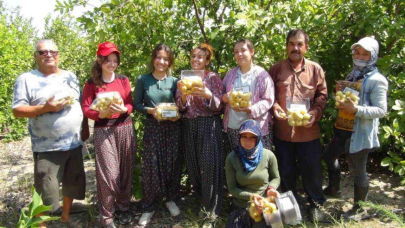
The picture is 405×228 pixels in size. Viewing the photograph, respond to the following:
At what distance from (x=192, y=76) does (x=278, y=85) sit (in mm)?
743

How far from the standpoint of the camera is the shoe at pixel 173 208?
3320 mm

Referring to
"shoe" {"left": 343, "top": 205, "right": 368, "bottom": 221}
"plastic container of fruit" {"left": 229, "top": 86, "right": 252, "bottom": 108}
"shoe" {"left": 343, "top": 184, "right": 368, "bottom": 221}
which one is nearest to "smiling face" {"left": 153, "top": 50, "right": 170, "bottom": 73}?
"plastic container of fruit" {"left": 229, "top": 86, "right": 252, "bottom": 108}

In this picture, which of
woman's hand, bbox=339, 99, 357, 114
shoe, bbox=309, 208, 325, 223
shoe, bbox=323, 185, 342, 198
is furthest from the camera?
shoe, bbox=323, 185, 342, 198

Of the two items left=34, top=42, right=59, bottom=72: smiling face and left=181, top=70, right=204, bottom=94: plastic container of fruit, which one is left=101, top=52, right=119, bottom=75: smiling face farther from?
left=181, top=70, right=204, bottom=94: plastic container of fruit

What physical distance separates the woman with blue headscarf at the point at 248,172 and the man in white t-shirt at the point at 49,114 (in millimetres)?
1337

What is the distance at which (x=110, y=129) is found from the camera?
3002 mm

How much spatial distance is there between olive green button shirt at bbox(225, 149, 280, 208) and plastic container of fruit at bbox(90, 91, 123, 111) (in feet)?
3.31

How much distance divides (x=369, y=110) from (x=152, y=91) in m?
1.75

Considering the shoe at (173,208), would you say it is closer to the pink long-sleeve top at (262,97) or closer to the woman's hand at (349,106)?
the pink long-sleeve top at (262,97)

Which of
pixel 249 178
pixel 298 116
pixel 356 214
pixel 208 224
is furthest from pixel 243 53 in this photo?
pixel 356 214

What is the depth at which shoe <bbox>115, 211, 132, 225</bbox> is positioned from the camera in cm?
323

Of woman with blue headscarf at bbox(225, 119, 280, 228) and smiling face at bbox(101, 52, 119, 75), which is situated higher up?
smiling face at bbox(101, 52, 119, 75)

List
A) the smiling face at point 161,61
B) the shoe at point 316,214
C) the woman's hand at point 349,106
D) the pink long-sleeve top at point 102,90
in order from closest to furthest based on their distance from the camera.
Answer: the woman's hand at point 349,106 < the pink long-sleeve top at point 102,90 < the smiling face at point 161,61 < the shoe at point 316,214

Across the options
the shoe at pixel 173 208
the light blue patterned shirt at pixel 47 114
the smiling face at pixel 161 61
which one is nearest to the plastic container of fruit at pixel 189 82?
the smiling face at pixel 161 61
